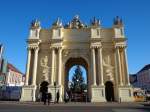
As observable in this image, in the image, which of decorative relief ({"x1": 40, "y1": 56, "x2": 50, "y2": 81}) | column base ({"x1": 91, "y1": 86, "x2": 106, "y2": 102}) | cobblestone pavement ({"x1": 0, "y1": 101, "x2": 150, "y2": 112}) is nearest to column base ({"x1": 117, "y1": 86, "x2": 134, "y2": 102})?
column base ({"x1": 91, "y1": 86, "x2": 106, "y2": 102})

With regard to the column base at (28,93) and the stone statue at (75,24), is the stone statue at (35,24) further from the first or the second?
the column base at (28,93)

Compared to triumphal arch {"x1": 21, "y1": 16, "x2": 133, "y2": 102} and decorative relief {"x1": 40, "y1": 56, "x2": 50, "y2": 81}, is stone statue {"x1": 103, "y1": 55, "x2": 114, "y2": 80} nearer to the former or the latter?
triumphal arch {"x1": 21, "y1": 16, "x2": 133, "y2": 102}

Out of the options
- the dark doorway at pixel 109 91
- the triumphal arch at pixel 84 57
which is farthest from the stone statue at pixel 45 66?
the dark doorway at pixel 109 91

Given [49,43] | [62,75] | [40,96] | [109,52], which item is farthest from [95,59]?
[40,96]

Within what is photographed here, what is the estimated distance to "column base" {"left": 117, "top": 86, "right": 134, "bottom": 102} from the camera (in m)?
35.9

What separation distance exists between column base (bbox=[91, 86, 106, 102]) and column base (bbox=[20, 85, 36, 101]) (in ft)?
33.5

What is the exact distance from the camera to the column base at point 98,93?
35.6 meters

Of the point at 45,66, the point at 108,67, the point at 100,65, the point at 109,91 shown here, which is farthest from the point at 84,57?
the point at 109,91

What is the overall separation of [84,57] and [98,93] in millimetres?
7642

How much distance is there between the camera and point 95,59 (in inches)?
1521

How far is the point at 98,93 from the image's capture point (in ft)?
118

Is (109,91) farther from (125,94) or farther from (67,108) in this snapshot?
(67,108)

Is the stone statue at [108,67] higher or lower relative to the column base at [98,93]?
higher

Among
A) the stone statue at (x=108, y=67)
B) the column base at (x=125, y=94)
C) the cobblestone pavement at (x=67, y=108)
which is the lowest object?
the cobblestone pavement at (x=67, y=108)
